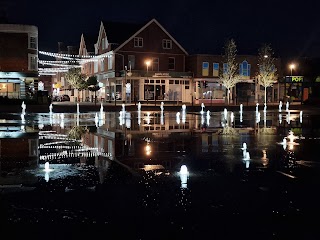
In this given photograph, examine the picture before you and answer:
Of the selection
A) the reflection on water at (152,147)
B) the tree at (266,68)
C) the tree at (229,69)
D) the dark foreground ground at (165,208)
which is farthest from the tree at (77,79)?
the dark foreground ground at (165,208)

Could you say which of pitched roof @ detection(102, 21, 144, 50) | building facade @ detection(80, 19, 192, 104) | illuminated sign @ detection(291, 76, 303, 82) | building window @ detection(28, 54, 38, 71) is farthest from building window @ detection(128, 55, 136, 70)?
illuminated sign @ detection(291, 76, 303, 82)

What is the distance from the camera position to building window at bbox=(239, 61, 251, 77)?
72900mm

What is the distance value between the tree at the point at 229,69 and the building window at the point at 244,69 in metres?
2.47

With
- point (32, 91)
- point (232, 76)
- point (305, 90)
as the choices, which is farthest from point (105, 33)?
point (305, 90)

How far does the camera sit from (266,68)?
69562 millimetres

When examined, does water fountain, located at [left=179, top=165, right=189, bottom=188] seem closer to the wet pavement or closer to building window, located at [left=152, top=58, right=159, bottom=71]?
the wet pavement

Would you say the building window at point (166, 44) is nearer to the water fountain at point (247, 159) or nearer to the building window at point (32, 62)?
the building window at point (32, 62)

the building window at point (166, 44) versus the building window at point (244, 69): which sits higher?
the building window at point (166, 44)

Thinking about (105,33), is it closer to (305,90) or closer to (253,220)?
(305,90)

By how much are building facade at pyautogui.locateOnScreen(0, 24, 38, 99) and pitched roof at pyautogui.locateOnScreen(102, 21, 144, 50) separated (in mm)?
11933

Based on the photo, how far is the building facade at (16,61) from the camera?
61.4 meters

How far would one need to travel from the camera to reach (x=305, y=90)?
78750 mm

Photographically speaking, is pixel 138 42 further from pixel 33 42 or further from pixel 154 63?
pixel 33 42

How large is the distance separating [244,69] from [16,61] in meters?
34.1
